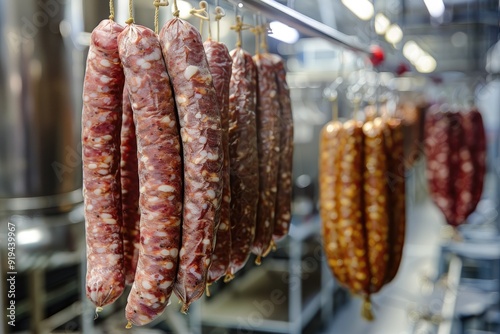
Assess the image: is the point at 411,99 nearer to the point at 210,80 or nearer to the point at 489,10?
the point at 489,10

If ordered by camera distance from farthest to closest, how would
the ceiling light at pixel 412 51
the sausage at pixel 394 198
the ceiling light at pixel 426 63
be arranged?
the ceiling light at pixel 426 63 → the ceiling light at pixel 412 51 → the sausage at pixel 394 198

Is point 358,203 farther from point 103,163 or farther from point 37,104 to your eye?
point 37,104

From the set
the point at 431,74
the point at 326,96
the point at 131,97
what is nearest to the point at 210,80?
the point at 131,97

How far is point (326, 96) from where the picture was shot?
91.7 inches

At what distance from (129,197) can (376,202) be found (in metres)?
1.23

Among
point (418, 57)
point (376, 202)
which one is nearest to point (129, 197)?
point (376, 202)

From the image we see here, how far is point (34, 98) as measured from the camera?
2527 millimetres

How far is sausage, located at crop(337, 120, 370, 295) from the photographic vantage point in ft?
7.47

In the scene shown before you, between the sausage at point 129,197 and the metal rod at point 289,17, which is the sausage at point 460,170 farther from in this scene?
the sausage at point 129,197

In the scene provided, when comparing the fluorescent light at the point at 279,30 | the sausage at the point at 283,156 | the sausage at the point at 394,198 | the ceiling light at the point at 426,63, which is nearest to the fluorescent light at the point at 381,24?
the ceiling light at the point at 426,63

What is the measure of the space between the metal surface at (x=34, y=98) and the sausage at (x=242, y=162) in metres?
1.30

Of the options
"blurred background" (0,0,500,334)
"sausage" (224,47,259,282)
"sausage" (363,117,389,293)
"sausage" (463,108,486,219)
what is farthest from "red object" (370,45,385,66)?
"sausage" (463,108,486,219)

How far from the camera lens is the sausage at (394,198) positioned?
2.40 meters

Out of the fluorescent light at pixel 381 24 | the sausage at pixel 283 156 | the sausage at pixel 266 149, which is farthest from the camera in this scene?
the fluorescent light at pixel 381 24
